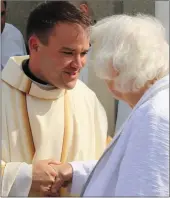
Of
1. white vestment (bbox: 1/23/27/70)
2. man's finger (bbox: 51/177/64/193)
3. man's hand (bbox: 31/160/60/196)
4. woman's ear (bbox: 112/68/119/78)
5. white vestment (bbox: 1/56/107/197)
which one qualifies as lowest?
man's finger (bbox: 51/177/64/193)

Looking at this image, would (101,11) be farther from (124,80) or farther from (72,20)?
(124,80)

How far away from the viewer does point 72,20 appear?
6.40ft

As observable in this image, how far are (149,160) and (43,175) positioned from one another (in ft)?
1.88

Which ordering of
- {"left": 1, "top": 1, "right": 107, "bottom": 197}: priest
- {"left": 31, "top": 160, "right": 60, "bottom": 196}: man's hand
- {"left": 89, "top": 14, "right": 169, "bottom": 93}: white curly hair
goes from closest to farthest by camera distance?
1. {"left": 89, "top": 14, "right": 169, "bottom": 93}: white curly hair
2. {"left": 31, "top": 160, "right": 60, "bottom": 196}: man's hand
3. {"left": 1, "top": 1, "right": 107, "bottom": 197}: priest

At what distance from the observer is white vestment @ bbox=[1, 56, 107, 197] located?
1.91m

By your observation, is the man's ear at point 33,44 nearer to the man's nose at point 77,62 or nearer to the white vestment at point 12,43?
the man's nose at point 77,62

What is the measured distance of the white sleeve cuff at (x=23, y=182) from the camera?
1829 mm

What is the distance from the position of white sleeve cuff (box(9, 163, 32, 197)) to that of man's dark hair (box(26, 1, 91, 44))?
51 cm

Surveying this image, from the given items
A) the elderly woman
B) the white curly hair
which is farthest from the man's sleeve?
the white curly hair

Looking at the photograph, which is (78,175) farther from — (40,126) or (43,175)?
(40,126)

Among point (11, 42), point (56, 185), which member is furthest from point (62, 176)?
point (11, 42)

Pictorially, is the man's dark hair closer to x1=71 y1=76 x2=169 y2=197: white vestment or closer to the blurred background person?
the blurred background person

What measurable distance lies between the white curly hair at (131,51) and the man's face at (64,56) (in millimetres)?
318

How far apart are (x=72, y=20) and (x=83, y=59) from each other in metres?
0.16
